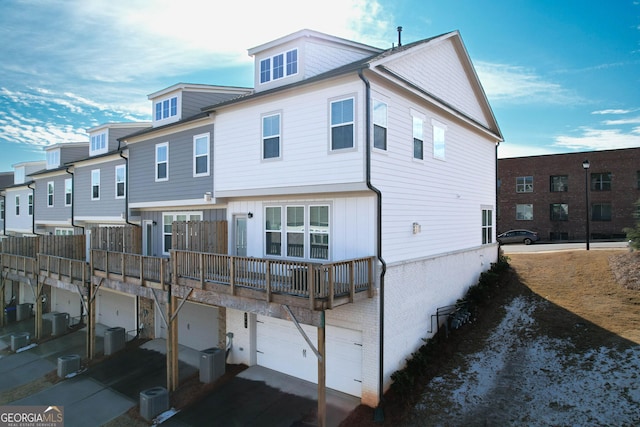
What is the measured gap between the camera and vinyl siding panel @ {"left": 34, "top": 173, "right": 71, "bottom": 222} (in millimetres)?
25156

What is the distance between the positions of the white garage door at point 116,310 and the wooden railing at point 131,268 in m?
4.19

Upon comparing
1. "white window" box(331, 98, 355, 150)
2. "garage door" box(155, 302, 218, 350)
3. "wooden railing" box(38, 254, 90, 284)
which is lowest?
"garage door" box(155, 302, 218, 350)

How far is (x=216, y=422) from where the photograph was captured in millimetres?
10883

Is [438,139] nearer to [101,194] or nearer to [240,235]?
[240,235]

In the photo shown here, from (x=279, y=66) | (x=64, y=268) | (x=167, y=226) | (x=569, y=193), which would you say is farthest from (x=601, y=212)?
(x=64, y=268)

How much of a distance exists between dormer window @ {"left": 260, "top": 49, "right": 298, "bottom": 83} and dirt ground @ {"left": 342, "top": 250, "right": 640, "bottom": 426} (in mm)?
10414

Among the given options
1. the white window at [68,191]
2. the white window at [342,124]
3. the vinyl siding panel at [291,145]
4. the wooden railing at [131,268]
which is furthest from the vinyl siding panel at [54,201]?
the white window at [342,124]

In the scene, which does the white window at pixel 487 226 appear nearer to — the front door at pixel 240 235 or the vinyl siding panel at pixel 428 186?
the vinyl siding panel at pixel 428 186

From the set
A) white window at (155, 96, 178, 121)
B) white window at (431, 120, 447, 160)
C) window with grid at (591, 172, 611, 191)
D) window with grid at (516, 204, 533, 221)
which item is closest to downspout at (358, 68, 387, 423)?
white window at (431, 120, 447, 160)

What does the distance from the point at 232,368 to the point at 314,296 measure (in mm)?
7090

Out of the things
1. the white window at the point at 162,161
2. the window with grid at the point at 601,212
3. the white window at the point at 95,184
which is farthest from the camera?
the window with grid at the point at 601,212

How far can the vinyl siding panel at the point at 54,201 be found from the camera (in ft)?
82.5

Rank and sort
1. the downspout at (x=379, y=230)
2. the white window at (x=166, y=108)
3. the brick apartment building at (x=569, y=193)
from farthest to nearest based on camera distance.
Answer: the brick apartment building at (x=569, y=193) → the white window at (x=166, y=108) → the downspout at (x=379, y=230)

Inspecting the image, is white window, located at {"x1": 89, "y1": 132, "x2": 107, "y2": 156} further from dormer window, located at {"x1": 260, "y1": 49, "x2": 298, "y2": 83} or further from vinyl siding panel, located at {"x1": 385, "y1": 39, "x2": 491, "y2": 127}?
vinyl siding panel, located at {"x1": 385, "y1": 39, "x2": 491, "y2": 127}
